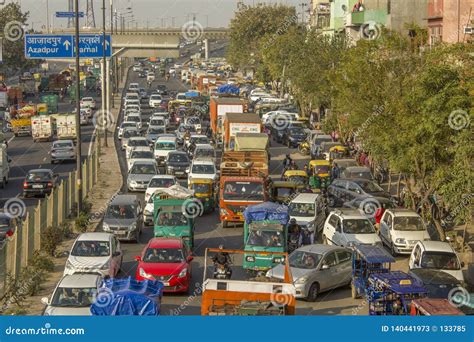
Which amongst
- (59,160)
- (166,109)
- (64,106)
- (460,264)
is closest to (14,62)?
(64,106)

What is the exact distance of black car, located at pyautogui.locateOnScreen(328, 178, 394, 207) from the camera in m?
39.5

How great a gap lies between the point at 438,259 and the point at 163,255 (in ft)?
23.9

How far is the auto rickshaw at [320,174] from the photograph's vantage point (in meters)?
44.6

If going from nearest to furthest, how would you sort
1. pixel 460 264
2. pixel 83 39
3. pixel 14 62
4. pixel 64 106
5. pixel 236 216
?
1. pixel 460 264
2. pixel 236 216
3. pixel 83 39
4. pixel 64 106
5. pixel 14 62

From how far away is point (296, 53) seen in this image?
255 feet

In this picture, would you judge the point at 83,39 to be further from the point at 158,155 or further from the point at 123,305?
the point at 123,305

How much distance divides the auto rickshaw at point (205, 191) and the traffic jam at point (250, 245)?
0.06m

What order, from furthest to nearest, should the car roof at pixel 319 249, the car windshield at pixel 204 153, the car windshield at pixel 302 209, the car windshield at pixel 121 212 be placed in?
1. the car windshield at pixel 204 153
2. the car windshield at pixel 302 209
3. the car windshield at pixel 121 212
4. the car roof at pixel 319 249

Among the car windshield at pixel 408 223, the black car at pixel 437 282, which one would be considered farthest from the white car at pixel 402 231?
the black car at pixel 437 282

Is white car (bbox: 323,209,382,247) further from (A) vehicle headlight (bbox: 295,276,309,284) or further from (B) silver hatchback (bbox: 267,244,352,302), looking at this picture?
(A) vehicle headlight (bbox: 295,276,309,284)

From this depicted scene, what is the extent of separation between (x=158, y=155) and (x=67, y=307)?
30.5m

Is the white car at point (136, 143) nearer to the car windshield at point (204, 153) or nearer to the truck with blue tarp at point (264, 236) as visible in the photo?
the car windshield at point (204, 153)

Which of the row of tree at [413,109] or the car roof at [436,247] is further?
the row of tree at [413,109]

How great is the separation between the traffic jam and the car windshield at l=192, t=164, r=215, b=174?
2.1 inches
